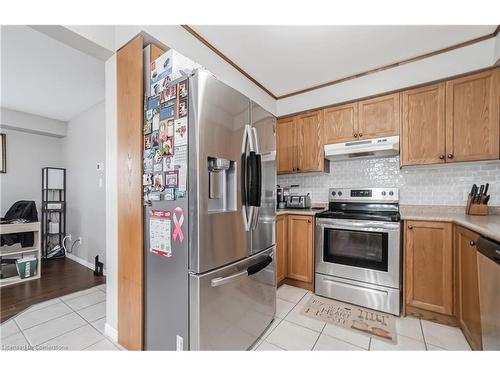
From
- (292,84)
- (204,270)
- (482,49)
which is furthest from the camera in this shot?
(292,84)

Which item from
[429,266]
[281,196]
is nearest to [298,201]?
[281,196]

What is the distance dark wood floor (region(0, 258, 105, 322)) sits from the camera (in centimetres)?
225

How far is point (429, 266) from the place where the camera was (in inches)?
77.0

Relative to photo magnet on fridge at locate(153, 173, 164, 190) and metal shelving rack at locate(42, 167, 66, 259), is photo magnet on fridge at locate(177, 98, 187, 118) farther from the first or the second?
metal shelving rack at locate(42, 167, 66, 259)

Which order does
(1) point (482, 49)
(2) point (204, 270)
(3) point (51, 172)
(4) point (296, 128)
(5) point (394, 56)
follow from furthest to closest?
(3) point (51, 172), (4) point (296, 128), (5) point (394, 56), (1) point (482, 49), (2) point (204, 270)

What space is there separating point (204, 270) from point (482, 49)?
3.05 m

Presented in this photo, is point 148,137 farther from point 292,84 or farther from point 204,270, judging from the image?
point 292,84

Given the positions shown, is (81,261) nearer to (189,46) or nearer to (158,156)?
(158,156)

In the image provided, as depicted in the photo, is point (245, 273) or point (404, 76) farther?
point (404, 76)

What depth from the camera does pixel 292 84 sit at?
285cm

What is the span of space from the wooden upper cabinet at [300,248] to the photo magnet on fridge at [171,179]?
1.70 metres

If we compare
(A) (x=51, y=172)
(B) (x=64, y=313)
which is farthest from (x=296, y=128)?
(A) (x=51, y=172)

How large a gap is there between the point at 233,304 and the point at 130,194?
41.2 inches

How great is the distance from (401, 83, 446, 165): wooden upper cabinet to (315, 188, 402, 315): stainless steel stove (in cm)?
46
